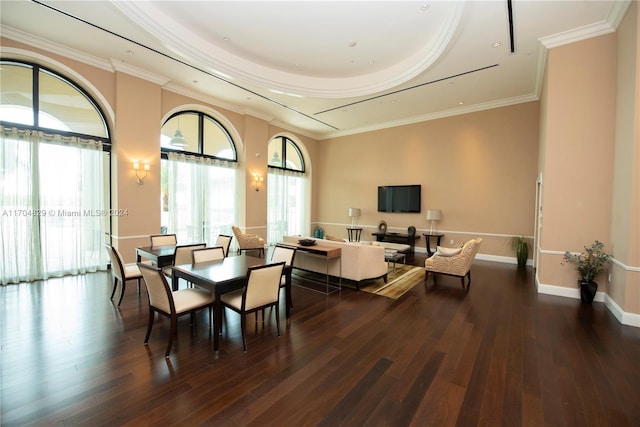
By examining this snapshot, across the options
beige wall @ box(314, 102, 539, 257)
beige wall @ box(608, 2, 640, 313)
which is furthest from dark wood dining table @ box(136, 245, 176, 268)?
beige wall @ box(314, 102, 539, 257)

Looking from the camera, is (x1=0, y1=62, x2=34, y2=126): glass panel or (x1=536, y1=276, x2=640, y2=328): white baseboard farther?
(x1=0, y1=62, x2=34, y2=126): glass panel

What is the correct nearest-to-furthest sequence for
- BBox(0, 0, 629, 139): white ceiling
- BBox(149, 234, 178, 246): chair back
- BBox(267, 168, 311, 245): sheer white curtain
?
BBox(0, 0, 629, 139): white ceiling → BBox(149, 234, 178, 246): chair back → BBox(267, 168, 311, 245): sheer white curtain

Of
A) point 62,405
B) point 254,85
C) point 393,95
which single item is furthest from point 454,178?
point 62,405

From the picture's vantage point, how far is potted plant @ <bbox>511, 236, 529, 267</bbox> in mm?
6543

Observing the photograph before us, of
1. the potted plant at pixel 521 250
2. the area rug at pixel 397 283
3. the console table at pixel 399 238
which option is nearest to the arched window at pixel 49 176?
the area rug at pixel 397 283

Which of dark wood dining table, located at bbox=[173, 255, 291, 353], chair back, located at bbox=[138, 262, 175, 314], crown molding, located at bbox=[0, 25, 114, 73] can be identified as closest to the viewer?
chair back, located at bbox=[138, 262, 175, 314]

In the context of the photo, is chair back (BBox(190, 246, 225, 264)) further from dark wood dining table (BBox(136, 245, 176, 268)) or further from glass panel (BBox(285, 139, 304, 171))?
glass panel (BBox(285, 139, 304, 171))

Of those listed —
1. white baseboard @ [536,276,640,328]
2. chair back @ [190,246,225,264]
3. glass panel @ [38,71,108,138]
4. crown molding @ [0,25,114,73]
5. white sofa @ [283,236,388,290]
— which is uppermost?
crown molding @ [0,25,114,73]

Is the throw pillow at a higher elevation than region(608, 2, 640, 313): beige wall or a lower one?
lower

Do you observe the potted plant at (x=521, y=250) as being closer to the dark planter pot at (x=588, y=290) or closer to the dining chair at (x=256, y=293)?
the dark planter pot at (x=588, y=290)

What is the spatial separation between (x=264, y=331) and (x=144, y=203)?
14.6 ft

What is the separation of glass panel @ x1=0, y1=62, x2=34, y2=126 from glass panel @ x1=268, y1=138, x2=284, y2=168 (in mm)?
5646

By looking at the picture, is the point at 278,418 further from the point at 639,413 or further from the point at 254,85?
the point at 254,85

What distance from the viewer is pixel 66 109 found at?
5180mm
